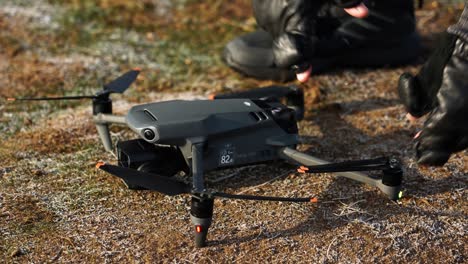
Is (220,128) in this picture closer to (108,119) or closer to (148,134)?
(148,134)

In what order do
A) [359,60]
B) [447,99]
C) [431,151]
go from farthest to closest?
[359,60]
[431,151]
[447,99]

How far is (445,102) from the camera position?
2.26m

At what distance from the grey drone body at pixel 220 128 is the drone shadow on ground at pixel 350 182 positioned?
13.4 inches

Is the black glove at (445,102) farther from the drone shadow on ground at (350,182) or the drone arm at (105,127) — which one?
the drone arm at (105,127)

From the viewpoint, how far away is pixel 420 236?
288cm

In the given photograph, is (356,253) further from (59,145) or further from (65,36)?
(65,36)

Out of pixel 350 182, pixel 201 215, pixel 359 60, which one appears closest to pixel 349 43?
pixel 359 60

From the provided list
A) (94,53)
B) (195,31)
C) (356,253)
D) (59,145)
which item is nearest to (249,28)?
(195,31)

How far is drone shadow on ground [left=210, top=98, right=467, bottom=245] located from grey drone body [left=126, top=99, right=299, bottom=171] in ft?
1.12

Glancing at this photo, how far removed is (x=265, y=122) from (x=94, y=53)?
212cm

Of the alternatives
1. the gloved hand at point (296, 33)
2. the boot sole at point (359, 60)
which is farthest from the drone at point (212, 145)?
the boot sole at point (359, 60)

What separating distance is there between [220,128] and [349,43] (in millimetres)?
1728

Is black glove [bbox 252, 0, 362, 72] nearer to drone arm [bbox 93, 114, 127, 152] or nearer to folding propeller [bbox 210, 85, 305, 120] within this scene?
folding propeller [bbox 210, 85, 305, 120]

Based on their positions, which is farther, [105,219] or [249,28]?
[249,28]
